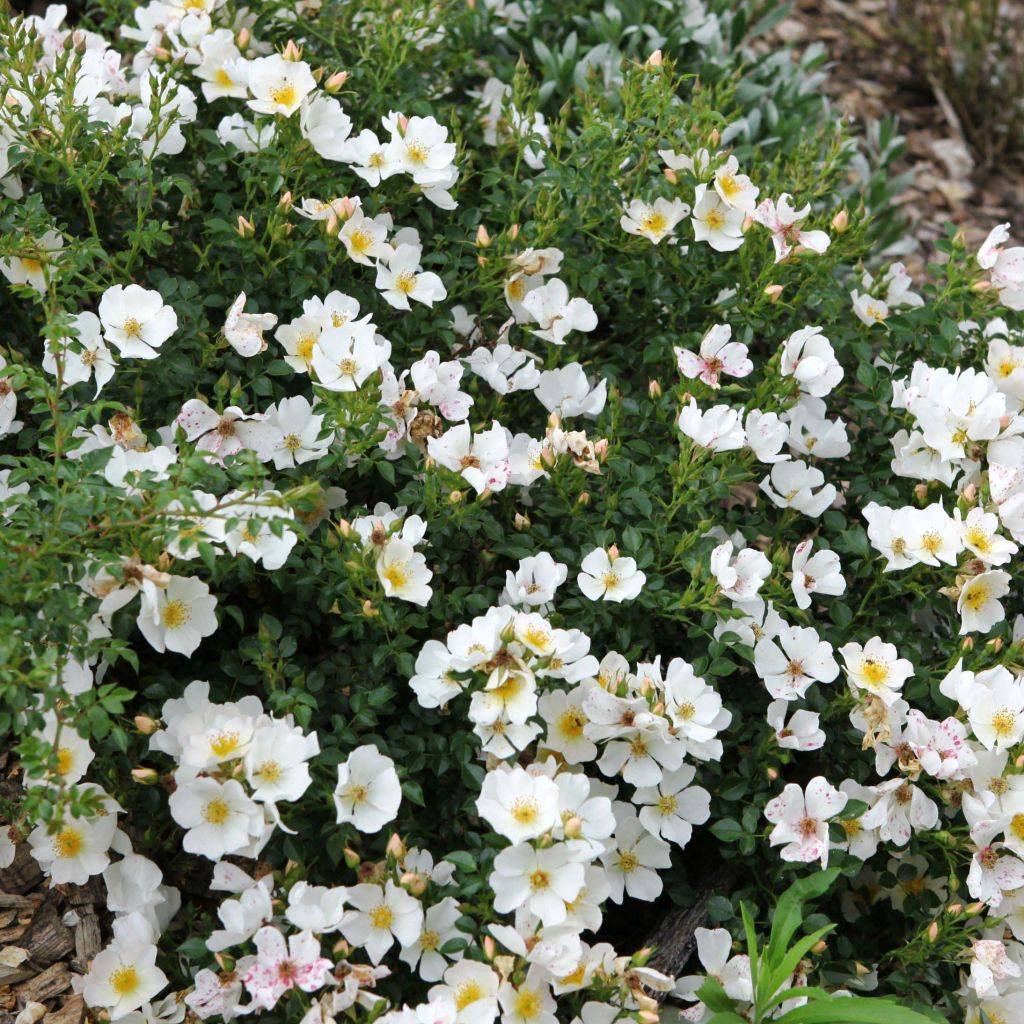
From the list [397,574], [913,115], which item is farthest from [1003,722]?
[913,115]

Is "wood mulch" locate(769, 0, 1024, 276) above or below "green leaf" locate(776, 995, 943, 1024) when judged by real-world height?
above

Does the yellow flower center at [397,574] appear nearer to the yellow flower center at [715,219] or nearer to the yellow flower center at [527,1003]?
the yellow flower center at [527,1003]

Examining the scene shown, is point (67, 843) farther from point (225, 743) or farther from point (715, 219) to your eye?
point (715, 219)

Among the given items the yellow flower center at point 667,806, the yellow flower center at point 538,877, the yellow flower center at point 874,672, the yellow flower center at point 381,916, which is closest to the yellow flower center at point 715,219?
the yellow flower center at point 874,672

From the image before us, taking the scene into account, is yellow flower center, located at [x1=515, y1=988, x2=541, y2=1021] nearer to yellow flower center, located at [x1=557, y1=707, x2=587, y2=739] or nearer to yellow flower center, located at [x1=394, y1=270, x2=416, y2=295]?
yellow flower center, located at [x1=557, y1=707, x2=587, y2=739]

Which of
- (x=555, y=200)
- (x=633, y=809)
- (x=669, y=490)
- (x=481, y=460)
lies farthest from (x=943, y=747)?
(x=555, y=200)

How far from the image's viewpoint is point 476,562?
99.6 inches

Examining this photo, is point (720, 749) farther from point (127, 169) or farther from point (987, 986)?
point (127, 169)

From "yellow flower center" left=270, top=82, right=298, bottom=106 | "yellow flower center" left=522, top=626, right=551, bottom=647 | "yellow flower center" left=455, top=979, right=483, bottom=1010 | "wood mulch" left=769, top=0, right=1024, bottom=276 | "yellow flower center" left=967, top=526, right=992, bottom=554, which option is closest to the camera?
"yellow flower center" left=455, top=979, right=483, bottom=1010

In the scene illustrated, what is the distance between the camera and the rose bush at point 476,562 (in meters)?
2.08

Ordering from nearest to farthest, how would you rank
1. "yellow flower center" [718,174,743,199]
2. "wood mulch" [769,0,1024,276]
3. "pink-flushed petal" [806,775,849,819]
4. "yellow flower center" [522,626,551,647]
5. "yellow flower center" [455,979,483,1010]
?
"yellow flower center" [455,979,483,1010] < "yellow flower center" [522,626,551,647] < "pink-flushed petal" [806,775,849,819] < "yellow flower center" [718,174,743,199] < "wood mulch" [769,0,1024,276]

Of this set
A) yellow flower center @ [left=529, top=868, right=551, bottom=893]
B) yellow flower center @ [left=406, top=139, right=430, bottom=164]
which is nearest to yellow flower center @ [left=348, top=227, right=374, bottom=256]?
yellow flower center @ [left=406, top=139, right=430, bottom=164]

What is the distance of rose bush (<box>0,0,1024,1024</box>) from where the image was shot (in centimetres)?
208

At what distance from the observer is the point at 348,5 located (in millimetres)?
3135
